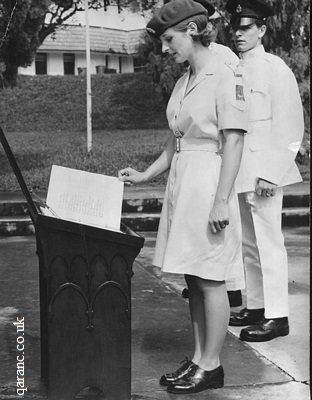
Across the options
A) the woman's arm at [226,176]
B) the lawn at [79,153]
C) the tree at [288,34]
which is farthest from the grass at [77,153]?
the woman's arm at [226,176]

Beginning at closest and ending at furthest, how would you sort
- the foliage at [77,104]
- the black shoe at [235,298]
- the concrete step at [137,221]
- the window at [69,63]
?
the black shoe at [235,298]
the concrete step at [137,221]
the foliage at [77,104]
the window at [69,63]

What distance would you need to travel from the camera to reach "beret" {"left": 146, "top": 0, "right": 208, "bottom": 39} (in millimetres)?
3705

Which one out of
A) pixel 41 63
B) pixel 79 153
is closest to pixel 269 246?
pixel 79 153

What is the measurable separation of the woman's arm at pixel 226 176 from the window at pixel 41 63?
28910 millimetres

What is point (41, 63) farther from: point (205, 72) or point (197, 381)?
point (197, 381)

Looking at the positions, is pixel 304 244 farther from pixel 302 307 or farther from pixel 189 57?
pixel 189 57

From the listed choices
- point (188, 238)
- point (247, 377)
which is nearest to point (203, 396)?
point (247, 377)

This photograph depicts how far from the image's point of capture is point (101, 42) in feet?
93.6

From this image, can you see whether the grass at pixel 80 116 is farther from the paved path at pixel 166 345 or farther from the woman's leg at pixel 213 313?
the woman's leg at pixel 213 313

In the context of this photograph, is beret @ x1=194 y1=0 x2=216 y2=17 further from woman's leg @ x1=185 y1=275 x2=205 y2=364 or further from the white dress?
woman's leg @ x1=185 y1=275 x2=205 y2=364

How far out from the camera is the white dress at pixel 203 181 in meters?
3.79

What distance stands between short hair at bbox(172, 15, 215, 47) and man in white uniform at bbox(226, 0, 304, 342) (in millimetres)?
960

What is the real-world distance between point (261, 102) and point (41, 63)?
2817 cm

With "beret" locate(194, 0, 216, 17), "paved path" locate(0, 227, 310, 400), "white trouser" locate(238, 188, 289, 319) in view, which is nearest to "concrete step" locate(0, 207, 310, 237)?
"paved path" locate(0, 227, 310, 400)
